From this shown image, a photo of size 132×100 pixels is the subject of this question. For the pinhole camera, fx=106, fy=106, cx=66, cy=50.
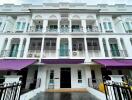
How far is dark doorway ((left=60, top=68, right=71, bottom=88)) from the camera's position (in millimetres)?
13407

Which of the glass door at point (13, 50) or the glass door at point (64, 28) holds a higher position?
→ the glass door at point (64, 28)

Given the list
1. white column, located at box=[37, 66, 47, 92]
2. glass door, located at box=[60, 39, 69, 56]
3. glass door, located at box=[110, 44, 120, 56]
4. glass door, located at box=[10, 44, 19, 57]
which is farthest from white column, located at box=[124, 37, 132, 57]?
glass door, located at box=[10, 44, 19, 57]

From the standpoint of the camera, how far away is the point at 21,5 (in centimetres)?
1894

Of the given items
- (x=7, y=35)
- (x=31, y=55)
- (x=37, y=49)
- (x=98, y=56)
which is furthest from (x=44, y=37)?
(x=98, y=56)

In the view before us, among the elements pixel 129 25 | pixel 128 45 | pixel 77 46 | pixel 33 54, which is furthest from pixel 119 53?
pixel 33 54

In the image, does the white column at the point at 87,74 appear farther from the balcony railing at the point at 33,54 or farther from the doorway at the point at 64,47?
the balcony railing at the point at 33,54

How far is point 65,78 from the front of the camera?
1379cm

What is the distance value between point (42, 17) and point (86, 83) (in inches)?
464

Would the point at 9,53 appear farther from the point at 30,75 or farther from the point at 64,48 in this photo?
the point at 64,48

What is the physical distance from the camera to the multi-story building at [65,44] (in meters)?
13.1

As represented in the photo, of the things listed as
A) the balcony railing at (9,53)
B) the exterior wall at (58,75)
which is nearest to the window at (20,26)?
the balcony railing at (9,53)

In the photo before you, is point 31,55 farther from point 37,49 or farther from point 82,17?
point 82,17

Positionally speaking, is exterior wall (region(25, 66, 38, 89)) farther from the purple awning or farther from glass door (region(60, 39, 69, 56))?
glass door (region(60, 39, 69, 56))

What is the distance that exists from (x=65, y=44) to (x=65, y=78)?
506 centimetres
